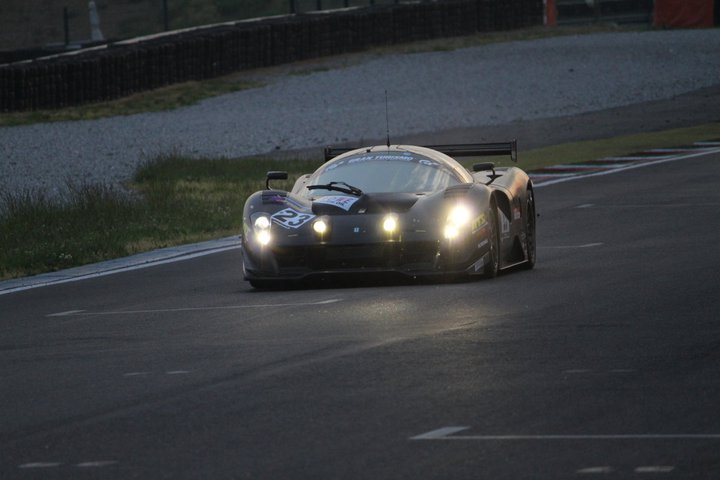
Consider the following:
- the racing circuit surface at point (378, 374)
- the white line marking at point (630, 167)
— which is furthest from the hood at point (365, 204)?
the white line marking at point (630, 167)

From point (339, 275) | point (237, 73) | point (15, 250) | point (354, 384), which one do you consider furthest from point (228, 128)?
point (354, 384)

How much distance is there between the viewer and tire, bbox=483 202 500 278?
1347 cm

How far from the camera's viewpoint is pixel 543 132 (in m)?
30.6

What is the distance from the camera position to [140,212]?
19.8 m

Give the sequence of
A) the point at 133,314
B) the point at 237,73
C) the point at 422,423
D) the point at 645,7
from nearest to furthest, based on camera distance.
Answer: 1. the point at 422,423
2. the point at 133,314
3. the point at 237,73
4. the point at 645,7

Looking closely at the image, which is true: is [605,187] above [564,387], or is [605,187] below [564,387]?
below

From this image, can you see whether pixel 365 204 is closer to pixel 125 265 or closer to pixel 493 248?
pixel 493 248

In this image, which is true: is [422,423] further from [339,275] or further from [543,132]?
[543,132]

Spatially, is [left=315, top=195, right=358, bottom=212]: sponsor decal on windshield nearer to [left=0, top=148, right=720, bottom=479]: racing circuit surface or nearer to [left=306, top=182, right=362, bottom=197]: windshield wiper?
[left=306, top=182, right=362, bottom=197]: windshield wiper

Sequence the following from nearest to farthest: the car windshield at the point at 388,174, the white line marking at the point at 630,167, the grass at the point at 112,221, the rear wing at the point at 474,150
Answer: the car windshield at the point at 388,174, the rear wing at the point at 474,150, the grass at the point at 112,221, the white line marking at the point at 630,167

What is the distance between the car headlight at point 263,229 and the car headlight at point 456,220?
4.58 feet

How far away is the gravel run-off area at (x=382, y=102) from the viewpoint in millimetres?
29906

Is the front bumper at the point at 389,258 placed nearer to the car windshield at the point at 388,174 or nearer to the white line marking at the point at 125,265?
the car windshield at the point at 388,174

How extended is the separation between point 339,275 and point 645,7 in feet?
140
